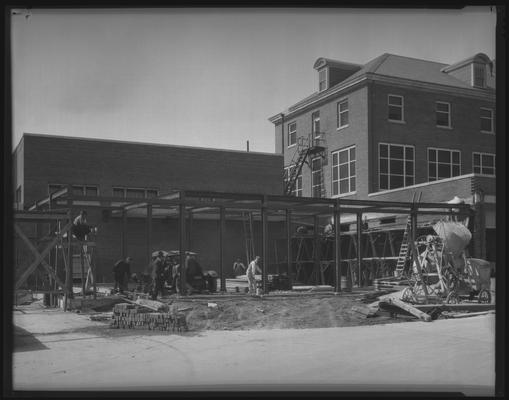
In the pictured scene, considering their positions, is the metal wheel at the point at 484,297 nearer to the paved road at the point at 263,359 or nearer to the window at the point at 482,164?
the paved road at the point at 263,359

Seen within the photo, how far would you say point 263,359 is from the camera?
11.1m

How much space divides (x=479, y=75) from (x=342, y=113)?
9.88 m

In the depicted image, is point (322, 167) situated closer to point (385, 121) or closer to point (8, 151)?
point (385, 121)

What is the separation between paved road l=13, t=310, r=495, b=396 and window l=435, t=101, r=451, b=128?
89.9ft

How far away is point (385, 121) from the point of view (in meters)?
39.7

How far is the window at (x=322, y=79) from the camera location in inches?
1701

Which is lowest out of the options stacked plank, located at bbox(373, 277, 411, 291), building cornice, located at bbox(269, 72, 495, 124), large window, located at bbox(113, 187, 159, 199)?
stacked plank, located at bbox(373, 277, 411, 291)

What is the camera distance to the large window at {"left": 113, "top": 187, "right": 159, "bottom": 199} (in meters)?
36.8

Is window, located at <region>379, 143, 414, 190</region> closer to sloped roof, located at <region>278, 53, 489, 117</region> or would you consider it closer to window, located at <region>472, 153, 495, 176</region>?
sloped roof, located at <region>278, 53, 489, 117</region>

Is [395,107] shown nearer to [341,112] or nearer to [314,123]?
[341,112]

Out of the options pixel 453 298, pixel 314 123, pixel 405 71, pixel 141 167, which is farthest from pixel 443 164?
pixel 453 298

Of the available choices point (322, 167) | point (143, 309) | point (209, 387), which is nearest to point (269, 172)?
point (322, 167)

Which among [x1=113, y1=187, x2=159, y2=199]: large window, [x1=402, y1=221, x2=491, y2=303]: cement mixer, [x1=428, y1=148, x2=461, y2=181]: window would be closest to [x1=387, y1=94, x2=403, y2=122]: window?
[x1=428, y1=148, x2=461, y2=181]: window
